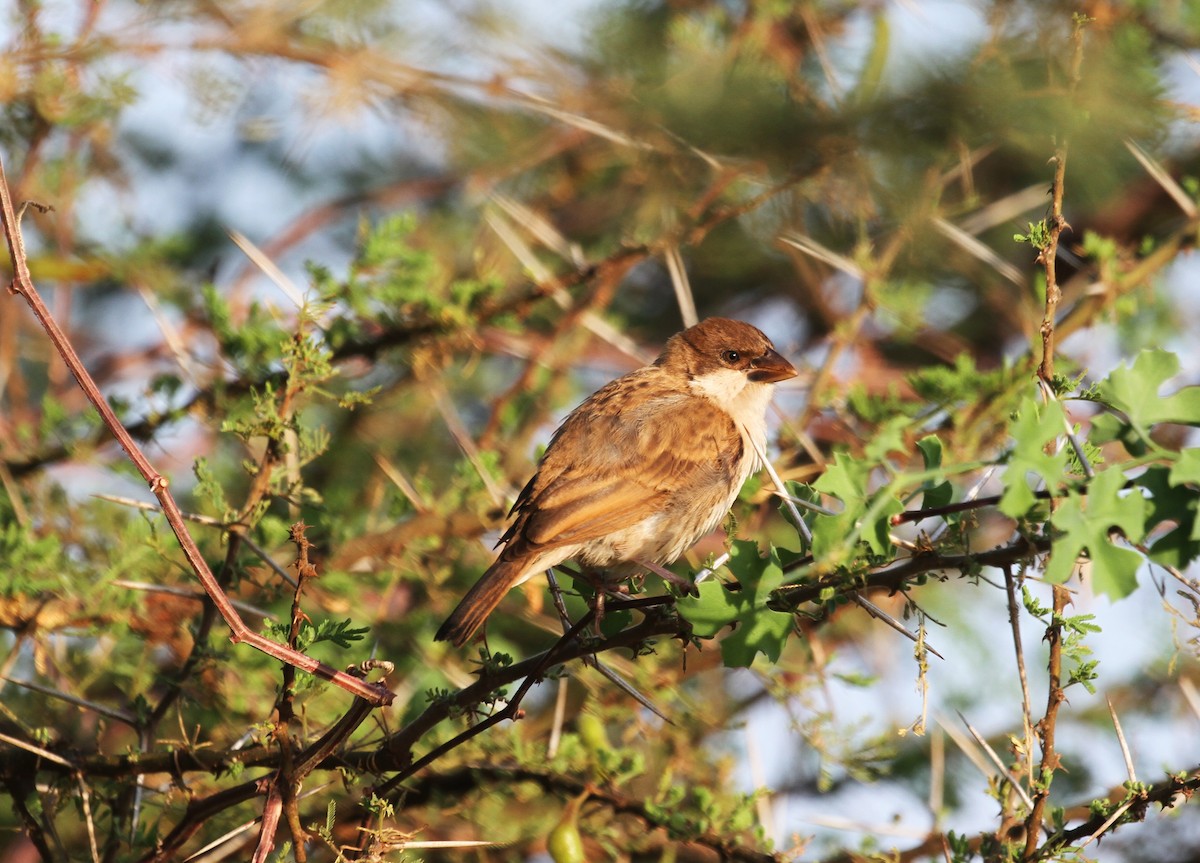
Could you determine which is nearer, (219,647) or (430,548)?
(219,647)

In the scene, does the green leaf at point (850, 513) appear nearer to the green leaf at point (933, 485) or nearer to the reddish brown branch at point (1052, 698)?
the green leaf at point (933, 485)

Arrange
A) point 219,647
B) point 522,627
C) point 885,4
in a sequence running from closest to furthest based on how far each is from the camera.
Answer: point 219,647 → point 522,627 → point 885,4

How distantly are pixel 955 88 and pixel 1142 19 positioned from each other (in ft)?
5.89

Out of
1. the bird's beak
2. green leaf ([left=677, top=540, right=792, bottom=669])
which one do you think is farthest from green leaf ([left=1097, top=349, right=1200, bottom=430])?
the bird's beak

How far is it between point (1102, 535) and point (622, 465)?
8.39ft

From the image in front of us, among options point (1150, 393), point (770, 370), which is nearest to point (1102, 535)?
point (1150, 393)

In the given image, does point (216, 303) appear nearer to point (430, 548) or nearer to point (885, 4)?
point (430, 548)

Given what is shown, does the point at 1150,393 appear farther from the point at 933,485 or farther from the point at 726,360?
the point at 726,360

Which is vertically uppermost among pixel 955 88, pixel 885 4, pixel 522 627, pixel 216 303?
pixel 885 4

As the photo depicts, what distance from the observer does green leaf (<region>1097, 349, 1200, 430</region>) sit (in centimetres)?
200

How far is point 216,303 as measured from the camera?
4336 mm

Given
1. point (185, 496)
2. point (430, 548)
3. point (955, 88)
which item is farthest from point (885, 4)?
point (185, 496)

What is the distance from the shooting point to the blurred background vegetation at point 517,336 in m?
3.49

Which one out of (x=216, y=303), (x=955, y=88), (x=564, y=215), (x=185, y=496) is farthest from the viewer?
(x=564, y=215)
